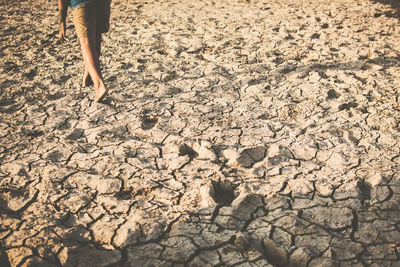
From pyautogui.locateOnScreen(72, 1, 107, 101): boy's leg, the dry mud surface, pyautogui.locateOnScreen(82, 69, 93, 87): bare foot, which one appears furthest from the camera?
pyautogui.locateOnScreen(82, 69, 93, 87): bare foot

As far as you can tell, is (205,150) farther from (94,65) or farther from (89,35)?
(89,35)

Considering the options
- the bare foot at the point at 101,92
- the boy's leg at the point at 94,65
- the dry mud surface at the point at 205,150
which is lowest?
the dry mud surface at the point at 205,150

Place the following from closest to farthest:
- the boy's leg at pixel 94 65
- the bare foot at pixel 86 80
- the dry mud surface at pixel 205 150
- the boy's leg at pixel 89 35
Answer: the dry mud surface at pixel 205 150 → the boy's leg at pixel 89 35 → the boy's leg at pixel 94 65 → the bare foot at pixel 86 80

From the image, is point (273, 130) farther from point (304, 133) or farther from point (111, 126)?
point (111, 126)

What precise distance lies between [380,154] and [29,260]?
2098 mm

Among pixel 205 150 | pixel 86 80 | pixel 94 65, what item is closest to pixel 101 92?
pixel 94 65

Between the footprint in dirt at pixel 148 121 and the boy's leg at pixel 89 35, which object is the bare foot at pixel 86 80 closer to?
the boy's leg at pixel 89 35

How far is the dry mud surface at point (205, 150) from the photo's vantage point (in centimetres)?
135

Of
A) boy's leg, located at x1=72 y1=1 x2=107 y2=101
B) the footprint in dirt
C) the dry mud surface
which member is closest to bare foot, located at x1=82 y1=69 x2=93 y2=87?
the dry mud surface

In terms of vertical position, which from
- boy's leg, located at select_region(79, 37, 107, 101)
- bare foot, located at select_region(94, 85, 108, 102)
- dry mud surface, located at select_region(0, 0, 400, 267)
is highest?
boy's leg, located at select_region(79, 37, 107, 101)

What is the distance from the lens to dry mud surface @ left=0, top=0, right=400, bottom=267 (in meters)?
1.35

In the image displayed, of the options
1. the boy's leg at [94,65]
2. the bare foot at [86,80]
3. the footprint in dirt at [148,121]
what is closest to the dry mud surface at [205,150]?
the footprint in dirt at [148,121]

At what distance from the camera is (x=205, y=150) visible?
1.98m

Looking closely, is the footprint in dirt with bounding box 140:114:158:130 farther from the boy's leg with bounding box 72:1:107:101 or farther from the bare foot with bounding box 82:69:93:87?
the bare foot with bounding box 82:69:93:87
